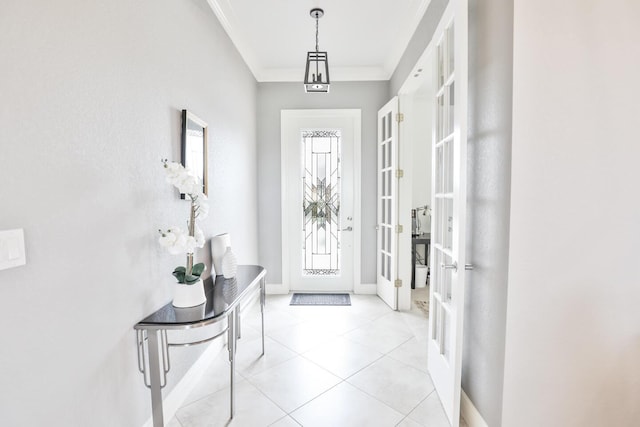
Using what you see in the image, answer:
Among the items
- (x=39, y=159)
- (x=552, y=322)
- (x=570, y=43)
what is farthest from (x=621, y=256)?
(x=39, y=159)

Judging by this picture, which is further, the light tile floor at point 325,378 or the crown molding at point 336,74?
the crown molding at point 336,74

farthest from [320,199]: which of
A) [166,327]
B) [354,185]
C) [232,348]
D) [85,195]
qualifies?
[85,195]

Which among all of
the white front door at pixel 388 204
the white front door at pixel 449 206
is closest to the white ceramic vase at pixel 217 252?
the white front door at pixel 449 206

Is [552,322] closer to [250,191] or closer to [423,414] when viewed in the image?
[423,414]

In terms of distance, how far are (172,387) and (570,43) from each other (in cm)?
273

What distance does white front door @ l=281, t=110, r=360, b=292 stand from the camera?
395 centimetres

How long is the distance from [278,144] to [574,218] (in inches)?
127

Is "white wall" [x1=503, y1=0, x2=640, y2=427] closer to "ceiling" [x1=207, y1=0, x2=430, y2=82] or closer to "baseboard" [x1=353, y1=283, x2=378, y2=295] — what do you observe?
"ceiling" [x1=207, y1=0, x2=430, y2=82]

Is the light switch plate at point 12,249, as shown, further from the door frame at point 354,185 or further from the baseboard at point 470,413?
the door frame at point 354,185

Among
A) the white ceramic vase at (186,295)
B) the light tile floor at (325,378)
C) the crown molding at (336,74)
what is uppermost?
the crown molding at (336,74)

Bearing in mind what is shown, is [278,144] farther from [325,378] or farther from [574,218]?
[574,218]

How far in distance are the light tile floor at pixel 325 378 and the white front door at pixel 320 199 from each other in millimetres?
858

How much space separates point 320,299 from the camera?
3852mm

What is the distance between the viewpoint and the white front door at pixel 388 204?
339cm
